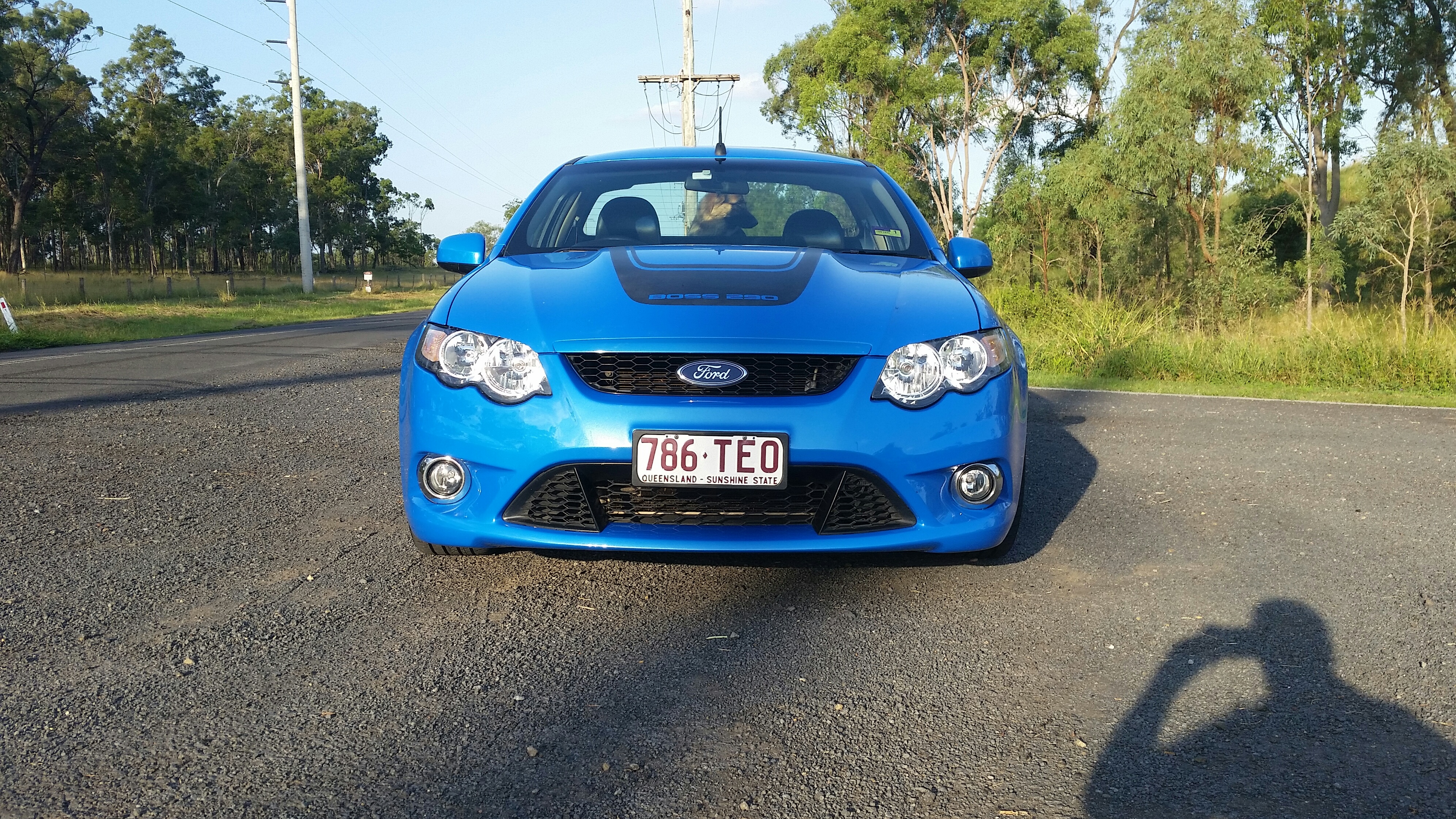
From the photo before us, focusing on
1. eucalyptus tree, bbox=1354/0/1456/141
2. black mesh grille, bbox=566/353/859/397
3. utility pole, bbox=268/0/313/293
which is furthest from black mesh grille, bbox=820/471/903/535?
utility pole, bbox=268/0/313/293

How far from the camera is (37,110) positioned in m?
42.0

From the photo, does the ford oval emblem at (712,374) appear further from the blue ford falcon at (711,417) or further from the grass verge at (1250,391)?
the grass verge at (1250,391)

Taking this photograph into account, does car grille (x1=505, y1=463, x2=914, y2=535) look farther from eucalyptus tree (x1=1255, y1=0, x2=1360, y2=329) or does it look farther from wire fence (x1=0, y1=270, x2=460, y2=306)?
eucalyptus tree (x1=1255, y1=0, x2=1360, y2=329)

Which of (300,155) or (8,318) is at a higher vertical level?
(300,155)

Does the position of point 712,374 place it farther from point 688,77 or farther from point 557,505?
point 688,77

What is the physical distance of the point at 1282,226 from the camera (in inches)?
1416

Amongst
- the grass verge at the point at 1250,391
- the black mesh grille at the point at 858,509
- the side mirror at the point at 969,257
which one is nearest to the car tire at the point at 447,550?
the black mesh grille at the point at 858,509

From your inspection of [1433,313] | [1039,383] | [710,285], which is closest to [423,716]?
[710,285]

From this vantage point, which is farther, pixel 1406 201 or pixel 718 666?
pixel 1406 201

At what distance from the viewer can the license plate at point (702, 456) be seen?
9.47ft

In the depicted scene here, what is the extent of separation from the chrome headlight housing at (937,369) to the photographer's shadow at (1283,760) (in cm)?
93

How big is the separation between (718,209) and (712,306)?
143 cm

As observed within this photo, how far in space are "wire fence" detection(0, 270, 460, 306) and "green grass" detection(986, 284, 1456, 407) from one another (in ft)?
35.4

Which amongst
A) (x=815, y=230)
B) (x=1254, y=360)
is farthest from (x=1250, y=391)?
(x=815, y=230)
